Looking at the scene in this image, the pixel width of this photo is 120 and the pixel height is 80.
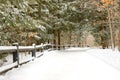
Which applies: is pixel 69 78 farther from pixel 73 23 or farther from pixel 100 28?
pixel 100 28

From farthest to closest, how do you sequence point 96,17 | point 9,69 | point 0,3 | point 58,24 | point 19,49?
point 96,17 → point 58,24 → point 19,49 → point 0,3 → point 9,69

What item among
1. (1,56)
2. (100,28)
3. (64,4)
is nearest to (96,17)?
(100,28)

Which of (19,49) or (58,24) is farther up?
(58,24)

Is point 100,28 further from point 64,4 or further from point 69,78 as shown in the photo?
point 69,78

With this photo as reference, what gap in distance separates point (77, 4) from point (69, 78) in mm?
35700

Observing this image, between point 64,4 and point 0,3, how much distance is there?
31.9 m

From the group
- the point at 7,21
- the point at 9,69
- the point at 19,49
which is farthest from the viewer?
the point at 7,21

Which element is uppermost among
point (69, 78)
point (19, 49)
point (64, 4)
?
point (64, 4)

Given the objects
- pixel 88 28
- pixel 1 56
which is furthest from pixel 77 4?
pixel 1 56

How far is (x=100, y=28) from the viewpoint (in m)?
48.0

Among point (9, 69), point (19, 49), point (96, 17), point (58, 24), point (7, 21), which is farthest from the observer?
point (96, 17)

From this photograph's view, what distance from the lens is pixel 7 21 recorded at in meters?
13.4

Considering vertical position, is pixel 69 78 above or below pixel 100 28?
below

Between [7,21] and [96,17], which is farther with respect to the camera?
[96,17]
